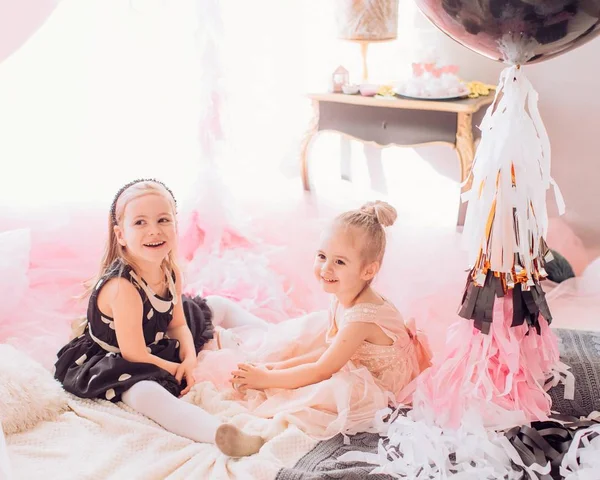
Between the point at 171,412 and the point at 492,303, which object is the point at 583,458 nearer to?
the point at 492,303

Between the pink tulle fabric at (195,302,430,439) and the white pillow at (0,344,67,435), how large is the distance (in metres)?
0.32

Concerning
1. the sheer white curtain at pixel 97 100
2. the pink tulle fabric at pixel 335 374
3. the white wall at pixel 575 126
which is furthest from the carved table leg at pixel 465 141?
the pink tulle fabric at pixel 335 374

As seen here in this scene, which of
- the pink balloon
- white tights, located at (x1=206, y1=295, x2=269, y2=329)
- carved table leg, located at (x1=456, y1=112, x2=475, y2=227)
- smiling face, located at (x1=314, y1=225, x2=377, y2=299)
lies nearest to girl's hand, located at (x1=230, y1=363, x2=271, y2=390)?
smiling face, located at (x1=314, y1=225, x2=377, y2=299)

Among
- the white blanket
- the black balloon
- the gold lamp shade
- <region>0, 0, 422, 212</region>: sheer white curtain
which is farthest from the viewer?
the gold lamp shade

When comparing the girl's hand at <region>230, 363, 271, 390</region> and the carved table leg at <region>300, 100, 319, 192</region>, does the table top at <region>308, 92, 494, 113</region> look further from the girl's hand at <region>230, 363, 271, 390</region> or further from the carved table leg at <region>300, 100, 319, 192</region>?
the girl's hand at <region>230, 363, 271, 390</region>

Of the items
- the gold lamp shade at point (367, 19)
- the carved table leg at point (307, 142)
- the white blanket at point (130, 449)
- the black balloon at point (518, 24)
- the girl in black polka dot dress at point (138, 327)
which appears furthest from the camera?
the carved table leg at point (307, 142)

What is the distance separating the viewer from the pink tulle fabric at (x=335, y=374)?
4.99ft

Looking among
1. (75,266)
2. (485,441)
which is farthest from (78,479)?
(75,266)

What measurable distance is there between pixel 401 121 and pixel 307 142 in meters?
0.45

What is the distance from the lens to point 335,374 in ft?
5.24

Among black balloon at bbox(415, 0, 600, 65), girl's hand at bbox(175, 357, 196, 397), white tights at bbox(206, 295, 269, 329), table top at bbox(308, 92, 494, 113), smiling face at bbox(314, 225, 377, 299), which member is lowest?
girl's hand at bbox(175, 357, 196, 397)

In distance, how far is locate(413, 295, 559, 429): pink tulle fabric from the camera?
150 centimetres

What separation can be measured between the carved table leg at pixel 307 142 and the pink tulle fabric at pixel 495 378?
157 centimetres

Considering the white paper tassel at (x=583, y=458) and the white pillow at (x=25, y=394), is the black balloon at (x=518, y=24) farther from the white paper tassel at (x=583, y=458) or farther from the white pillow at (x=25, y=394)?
the white pillow at (x=25, y=394)
